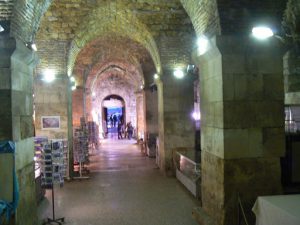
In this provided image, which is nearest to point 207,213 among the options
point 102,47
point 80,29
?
point 80,29

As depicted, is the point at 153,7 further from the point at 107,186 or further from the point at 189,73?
the point at 107,186

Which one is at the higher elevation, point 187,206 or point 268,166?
point 268,166

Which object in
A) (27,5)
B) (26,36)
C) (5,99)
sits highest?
(27,5)

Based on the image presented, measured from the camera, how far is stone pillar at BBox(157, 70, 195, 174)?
36.3ft

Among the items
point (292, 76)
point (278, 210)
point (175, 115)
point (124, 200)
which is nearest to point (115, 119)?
point (175, 115)

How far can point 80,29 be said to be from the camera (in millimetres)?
10172

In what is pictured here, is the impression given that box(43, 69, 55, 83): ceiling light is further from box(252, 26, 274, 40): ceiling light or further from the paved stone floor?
box(252, 26, 274, 40): ceiling light

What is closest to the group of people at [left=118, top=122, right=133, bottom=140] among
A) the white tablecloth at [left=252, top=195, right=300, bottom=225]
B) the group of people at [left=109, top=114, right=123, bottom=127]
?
the group of people at [left=109, top=114, right=123, bottom=127]

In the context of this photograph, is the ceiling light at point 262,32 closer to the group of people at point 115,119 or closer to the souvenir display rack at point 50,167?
the souvenir display rack at point 50,167

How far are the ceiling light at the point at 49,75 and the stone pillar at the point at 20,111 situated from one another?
4623 mm

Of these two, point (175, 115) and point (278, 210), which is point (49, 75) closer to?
point (175, 115)

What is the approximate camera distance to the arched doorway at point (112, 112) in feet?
96.0

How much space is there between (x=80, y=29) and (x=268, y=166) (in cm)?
735

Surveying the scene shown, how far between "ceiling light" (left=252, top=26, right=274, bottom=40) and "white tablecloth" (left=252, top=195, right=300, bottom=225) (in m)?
2.57
